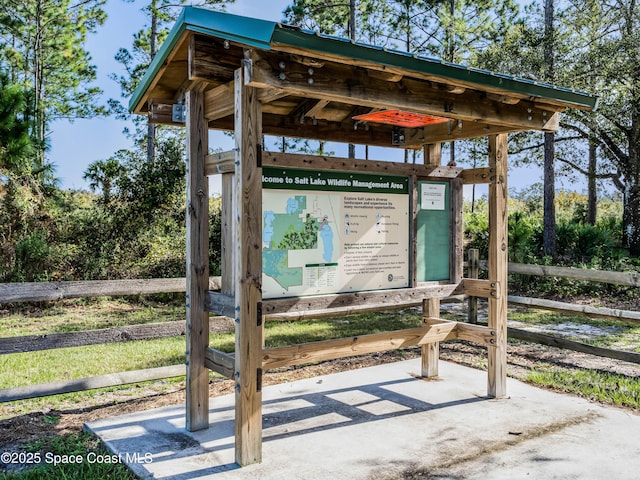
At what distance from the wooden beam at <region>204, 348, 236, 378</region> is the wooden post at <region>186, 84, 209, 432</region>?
0.08 meters

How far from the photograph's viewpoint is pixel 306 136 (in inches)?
227

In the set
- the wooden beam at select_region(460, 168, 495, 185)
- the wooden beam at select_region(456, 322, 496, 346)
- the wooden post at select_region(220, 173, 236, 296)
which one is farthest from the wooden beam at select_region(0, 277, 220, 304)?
the wooden beam at select_region(460, 168, 495, 185)

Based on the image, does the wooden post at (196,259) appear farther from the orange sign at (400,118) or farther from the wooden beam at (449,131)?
the wooden beam at (449,131)

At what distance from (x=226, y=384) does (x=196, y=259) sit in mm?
2080

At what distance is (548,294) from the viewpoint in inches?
506

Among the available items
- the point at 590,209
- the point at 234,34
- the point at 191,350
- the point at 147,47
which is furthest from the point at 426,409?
the point at 147,47

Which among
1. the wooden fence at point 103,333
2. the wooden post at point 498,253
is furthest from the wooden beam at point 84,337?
the wooden post at point 498,253

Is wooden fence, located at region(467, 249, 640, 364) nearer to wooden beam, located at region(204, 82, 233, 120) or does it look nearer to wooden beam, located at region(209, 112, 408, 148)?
wooden beam, located at region(209, 112, 408, 148)

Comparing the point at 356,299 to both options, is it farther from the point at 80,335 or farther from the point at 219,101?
the point at 80,335

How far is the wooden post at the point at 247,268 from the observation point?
3938 mm

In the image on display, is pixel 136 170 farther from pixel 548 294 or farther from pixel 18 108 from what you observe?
pixel 548 294

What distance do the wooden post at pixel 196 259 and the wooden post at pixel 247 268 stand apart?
0.74 m

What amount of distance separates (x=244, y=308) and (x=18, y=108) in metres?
10.9

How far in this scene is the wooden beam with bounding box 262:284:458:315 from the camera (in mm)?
4438
